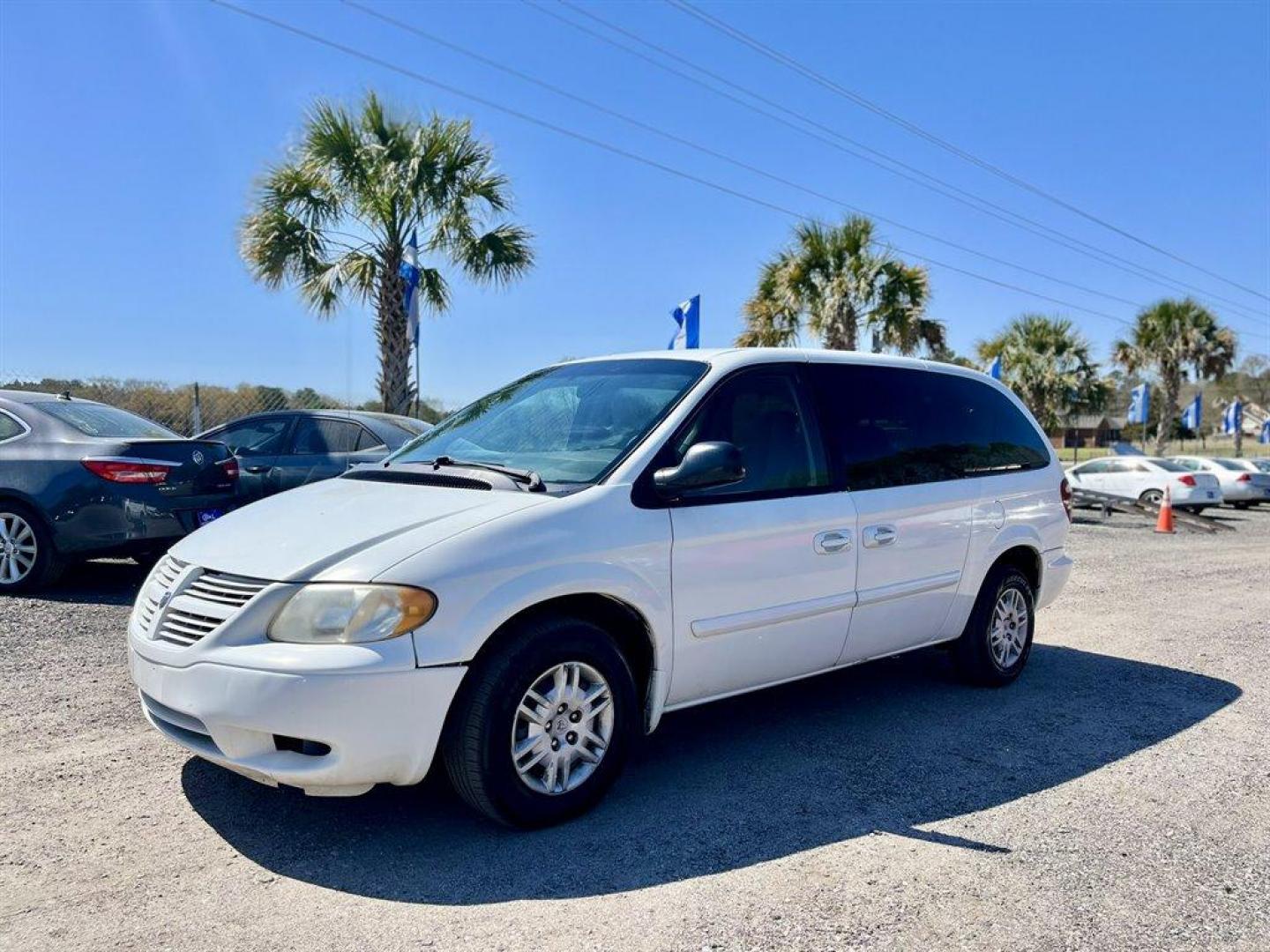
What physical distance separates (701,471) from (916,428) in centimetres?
186

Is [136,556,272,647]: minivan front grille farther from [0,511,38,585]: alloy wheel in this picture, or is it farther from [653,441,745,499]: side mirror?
[0,511,38,585]: alloy wheel

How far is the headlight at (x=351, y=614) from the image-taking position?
123 inches

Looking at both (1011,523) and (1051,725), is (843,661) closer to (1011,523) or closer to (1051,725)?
(1051,725)

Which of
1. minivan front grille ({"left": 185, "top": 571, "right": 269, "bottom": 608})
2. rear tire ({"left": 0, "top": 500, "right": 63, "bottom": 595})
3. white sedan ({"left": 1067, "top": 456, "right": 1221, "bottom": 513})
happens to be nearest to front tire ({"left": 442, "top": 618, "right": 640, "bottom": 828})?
minivan front grille ({"left": 185, "top": 571, "right": 269, "bottom": 608})

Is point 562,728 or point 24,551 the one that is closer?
point 562,728

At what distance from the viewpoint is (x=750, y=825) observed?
362 centimetres

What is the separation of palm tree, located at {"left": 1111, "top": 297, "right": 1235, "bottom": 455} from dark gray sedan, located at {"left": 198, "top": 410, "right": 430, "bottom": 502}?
3561 cm

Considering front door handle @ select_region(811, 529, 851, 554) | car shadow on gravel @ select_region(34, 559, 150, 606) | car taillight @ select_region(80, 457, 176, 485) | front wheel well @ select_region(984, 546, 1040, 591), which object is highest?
car taillight @ select_region(80, 457, 176, 485)

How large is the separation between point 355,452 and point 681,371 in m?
5.62

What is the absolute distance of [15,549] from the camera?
7.03m

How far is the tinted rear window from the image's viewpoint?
472cm

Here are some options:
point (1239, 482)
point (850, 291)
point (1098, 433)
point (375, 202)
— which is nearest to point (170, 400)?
point (375, 202)

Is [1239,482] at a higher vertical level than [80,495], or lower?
lower

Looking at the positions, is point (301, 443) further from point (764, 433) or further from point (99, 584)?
point (764, 433)
